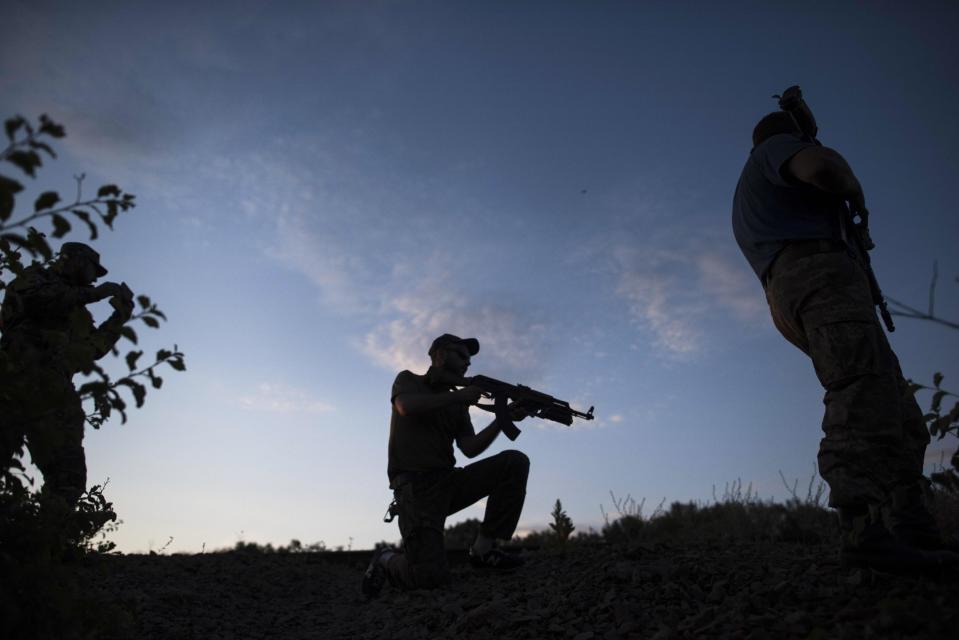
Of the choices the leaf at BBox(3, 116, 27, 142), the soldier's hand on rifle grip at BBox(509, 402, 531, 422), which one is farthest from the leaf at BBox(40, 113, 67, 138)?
the soldier's hand on rifle grip at BBox(509, 402, 531, 422)

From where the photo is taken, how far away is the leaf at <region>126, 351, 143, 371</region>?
2.58 meters

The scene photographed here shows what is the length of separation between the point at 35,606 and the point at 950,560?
4017 mm

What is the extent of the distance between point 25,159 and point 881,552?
13.0ft

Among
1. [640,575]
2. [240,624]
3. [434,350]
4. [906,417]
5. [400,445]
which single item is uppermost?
[434,350]

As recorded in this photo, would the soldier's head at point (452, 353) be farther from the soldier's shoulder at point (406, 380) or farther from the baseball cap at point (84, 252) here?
the baseball cap at point (84, 252)

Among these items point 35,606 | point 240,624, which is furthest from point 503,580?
point 35,606

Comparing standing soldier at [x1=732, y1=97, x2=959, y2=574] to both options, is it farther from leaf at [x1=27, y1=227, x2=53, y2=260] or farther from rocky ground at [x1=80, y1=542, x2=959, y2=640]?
leaf at [x1=27, y1=227, x2=53, y2=260]

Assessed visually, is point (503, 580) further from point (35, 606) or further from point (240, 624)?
point (35, 606)

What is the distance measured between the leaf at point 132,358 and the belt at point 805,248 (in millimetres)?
3460

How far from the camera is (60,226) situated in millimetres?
2184

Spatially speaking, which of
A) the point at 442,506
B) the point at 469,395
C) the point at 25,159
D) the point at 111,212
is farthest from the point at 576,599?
the point at 25,159

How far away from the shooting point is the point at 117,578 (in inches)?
229

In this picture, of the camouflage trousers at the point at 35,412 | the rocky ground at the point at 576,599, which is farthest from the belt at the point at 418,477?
the camouflage trousers at the point at 35,412

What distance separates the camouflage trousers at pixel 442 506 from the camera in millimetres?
5941
